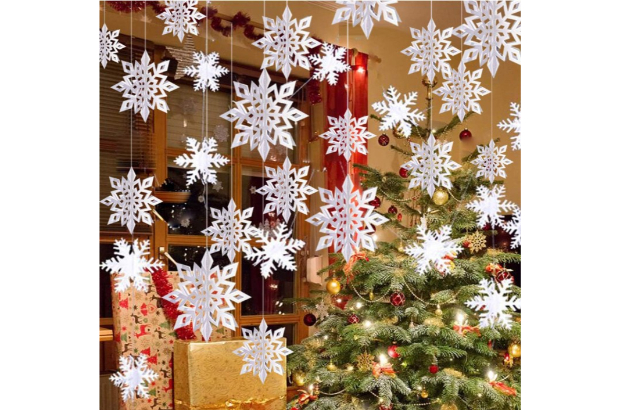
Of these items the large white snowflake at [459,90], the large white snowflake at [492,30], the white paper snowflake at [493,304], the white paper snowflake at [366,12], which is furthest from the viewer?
the white paper snowflake at [493,304]

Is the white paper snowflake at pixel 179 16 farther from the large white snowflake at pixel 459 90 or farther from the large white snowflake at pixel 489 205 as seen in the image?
the large white snowflake at pixel 489 205

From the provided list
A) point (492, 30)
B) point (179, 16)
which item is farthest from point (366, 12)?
point (179, 16)

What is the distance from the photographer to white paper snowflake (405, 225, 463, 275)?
7.67 feet

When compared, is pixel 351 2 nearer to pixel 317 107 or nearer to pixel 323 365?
pixel 323 365

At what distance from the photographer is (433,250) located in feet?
7.71

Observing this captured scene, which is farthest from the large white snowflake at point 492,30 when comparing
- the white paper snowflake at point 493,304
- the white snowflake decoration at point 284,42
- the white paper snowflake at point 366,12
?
the white paper snowflake at point 493,304

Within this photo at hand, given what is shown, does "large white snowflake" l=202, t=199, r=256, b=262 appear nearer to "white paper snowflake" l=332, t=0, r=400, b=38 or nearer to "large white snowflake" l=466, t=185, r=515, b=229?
"white paper snowflake" l=332, t=0, r=400, b=38

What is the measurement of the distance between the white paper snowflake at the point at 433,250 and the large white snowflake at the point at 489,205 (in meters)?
0.16

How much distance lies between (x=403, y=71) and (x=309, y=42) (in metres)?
2.56

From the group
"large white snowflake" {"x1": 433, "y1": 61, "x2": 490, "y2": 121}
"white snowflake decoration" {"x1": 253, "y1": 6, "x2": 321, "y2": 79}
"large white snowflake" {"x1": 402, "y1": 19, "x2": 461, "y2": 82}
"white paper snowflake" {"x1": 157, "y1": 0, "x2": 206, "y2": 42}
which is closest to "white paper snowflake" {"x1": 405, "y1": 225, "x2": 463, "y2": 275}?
"large white snowflake" {"x1": 433, "y1": 61, "x2": 490, "y2": 121}

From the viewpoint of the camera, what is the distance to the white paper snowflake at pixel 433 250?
2338 mm

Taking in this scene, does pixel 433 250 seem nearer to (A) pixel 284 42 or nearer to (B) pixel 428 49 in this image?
(B) pixel 428 49

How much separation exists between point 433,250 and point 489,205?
13.2 inches

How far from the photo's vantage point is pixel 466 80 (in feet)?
6.91
